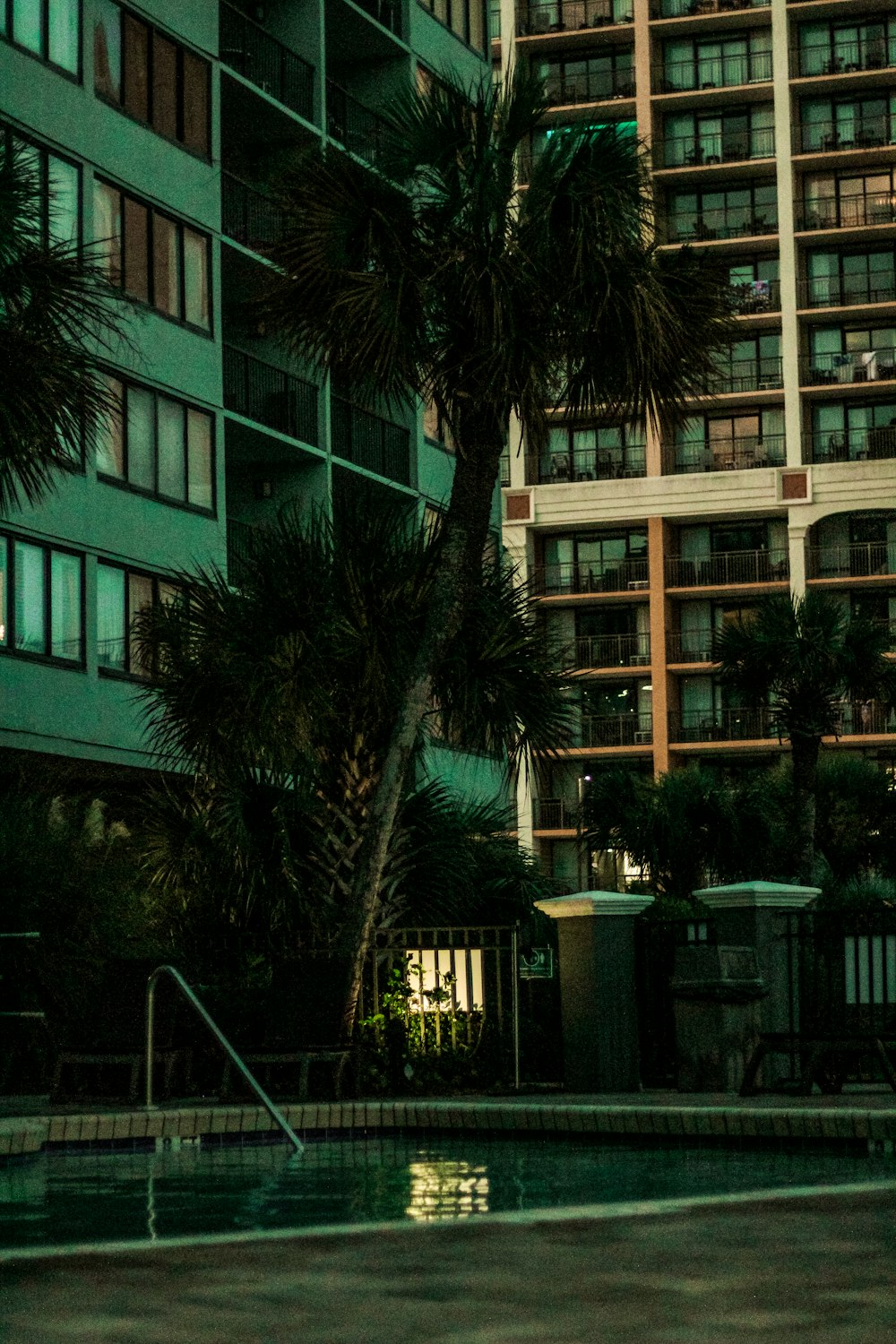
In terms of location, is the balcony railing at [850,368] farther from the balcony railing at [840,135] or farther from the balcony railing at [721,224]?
the balcony railing at [840,135]

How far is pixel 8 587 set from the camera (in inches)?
1117

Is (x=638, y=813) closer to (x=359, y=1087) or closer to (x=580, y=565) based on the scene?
(x=359, y=1087)

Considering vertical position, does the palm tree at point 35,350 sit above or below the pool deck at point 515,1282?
above

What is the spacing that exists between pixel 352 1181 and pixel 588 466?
65.7m

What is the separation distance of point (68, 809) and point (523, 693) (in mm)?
6350

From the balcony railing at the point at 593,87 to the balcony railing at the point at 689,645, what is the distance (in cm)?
1889

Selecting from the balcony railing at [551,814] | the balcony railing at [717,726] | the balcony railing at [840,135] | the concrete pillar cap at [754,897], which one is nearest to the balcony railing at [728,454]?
the balcony railing at [717,726]

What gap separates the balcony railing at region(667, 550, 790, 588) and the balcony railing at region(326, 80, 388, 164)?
32693mm

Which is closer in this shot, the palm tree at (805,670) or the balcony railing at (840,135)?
the palm tree at (805,670)

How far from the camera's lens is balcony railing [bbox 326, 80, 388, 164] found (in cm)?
4053

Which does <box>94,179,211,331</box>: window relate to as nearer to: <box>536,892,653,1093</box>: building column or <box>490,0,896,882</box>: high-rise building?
<box>536,892,653,1093</box>: building column

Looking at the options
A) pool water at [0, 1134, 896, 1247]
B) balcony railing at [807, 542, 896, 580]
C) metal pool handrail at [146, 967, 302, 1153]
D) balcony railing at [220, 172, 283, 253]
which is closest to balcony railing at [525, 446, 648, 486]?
balcony railing at [807, 542, 896, 580]

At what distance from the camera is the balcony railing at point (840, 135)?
73125mm

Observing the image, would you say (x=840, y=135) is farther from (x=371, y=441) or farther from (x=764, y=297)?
(x=371, y=441)
